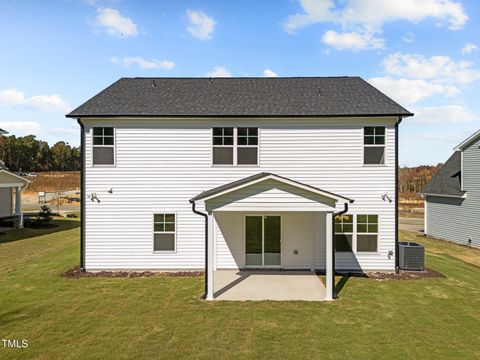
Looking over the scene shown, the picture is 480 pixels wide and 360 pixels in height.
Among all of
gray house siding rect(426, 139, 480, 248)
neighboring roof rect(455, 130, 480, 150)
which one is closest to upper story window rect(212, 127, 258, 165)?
neighboring roof rect(455, 130, 480, 150)

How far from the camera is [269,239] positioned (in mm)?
12820

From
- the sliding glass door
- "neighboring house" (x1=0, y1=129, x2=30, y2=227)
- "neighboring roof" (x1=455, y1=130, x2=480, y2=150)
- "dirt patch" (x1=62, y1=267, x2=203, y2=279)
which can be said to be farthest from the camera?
"neighboring house" (x1=0, y1=129, x2=30, y2=227)

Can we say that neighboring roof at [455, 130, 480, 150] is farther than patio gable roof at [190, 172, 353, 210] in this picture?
Yes

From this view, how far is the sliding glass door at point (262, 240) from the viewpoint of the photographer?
42.0 feet

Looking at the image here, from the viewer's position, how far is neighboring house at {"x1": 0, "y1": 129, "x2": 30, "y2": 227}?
2262cm

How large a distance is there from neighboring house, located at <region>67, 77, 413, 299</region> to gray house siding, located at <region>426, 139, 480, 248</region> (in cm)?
1064

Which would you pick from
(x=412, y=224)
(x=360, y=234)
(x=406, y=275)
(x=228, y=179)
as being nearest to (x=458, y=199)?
(x=412, y=224)

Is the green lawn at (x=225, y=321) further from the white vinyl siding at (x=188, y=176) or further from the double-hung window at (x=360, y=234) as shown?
the double-hung window at (x=360, y=234)

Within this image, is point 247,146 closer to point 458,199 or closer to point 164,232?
point 164,232

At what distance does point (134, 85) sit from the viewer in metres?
15.2

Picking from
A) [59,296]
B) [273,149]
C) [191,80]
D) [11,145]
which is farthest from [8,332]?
[11,145]

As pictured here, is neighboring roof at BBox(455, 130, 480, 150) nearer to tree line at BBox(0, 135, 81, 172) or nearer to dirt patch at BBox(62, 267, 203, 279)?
dirt patch at BBox(62, 267, 203, 279)

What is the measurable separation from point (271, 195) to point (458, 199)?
54.8 ft

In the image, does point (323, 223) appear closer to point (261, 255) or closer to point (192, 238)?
point (261, 255)
